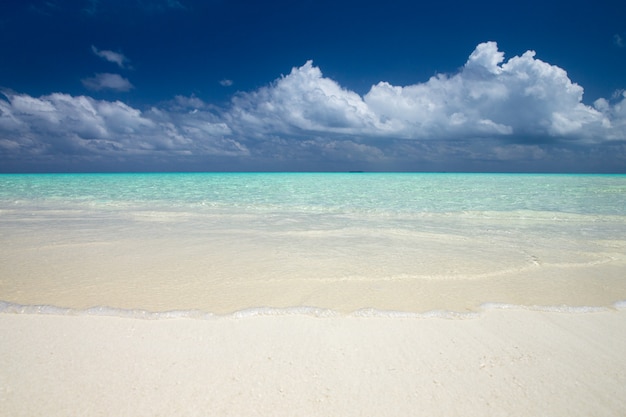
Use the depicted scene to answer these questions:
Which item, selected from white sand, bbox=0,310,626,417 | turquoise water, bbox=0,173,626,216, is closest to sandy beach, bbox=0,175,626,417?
white sand, bbox=0,310,626,417

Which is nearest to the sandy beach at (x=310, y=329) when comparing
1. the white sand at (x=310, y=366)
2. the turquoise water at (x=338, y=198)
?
the white sand at (x=310, y=366)

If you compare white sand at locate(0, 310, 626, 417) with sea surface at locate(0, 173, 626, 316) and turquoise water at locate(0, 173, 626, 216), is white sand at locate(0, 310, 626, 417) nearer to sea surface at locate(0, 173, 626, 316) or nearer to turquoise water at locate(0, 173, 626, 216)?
sea surface at locate(0, 173, 626, 316)

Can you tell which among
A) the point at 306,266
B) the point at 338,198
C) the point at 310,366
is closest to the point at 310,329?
the point at 310,366

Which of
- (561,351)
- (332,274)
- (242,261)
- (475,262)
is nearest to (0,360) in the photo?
(242,261)

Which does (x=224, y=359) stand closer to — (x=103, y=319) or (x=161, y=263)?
(x=103, y=319)

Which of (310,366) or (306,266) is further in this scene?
(306,266)

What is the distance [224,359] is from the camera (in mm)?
2584

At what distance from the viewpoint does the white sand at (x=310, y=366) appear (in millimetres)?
2123

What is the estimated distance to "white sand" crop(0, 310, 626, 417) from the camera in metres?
2.12

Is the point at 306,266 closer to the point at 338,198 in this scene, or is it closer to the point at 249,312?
the point at 249,312

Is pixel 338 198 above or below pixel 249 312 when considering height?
below

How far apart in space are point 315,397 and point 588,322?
3.12 meters

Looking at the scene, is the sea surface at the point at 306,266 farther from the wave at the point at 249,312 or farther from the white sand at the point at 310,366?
the white sand at the point at 310,366

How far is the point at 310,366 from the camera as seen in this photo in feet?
8.27
